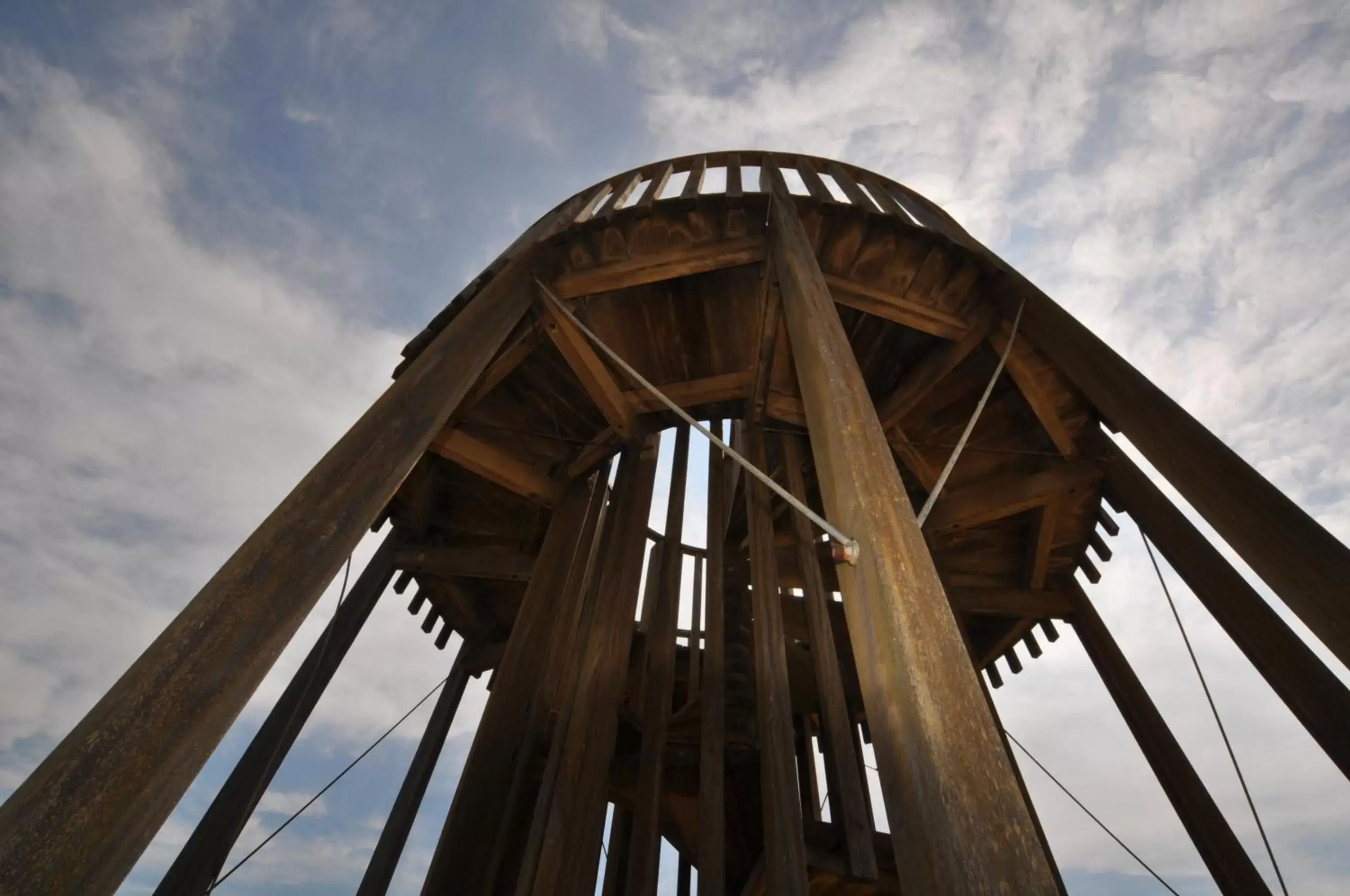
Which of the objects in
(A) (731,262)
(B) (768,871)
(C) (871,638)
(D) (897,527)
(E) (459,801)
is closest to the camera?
(C) (871,638)

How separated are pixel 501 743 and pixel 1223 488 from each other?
166 inches

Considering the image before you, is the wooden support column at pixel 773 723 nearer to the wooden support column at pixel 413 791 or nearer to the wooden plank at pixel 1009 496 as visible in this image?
the wooden plank at pixel 1009 496

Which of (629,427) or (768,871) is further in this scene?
(629,427)

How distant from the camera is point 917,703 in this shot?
128 cm

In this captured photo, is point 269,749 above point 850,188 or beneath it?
beneath

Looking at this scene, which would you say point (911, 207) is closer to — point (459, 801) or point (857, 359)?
point (857, 359)

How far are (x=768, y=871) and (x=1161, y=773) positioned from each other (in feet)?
13.6

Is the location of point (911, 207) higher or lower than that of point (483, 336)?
higher

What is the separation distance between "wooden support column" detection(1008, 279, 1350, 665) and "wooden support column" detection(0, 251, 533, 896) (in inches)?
140

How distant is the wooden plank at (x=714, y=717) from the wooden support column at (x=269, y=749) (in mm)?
3135

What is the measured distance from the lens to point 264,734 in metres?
4.77

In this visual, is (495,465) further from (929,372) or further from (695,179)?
(929,372)

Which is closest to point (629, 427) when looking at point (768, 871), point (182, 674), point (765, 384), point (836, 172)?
point (765, 384)

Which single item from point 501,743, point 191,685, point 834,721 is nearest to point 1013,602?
point 834,721
